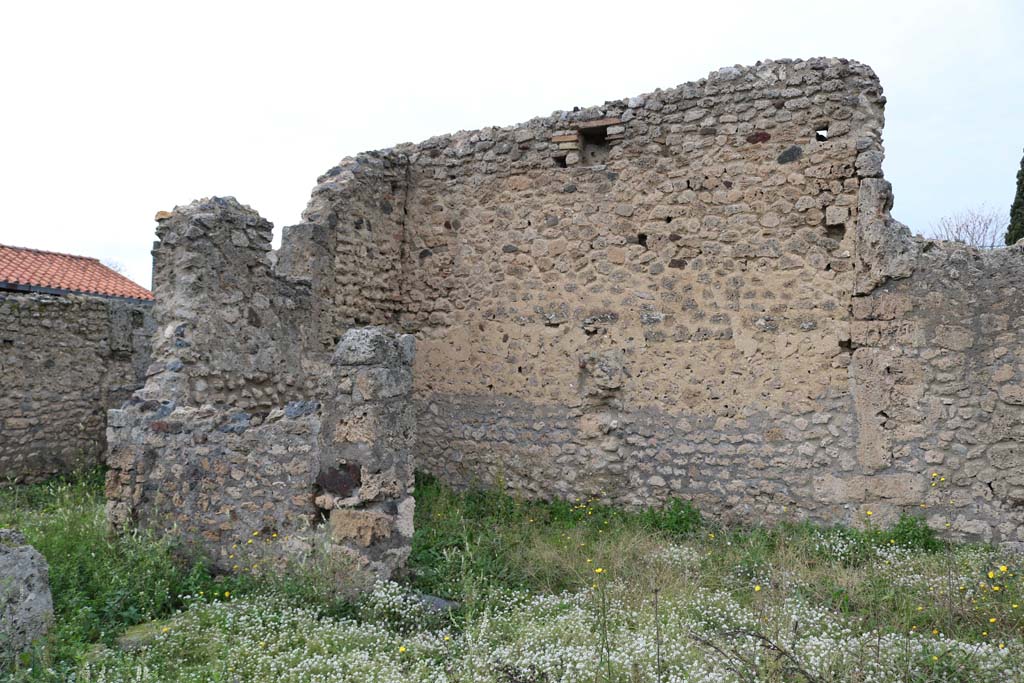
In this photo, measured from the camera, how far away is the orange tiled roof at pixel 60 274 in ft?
59.7

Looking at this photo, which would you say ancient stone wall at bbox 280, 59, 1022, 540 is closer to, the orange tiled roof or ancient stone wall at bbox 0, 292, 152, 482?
ancient stone wall at bbox 0, 292, 152, 482

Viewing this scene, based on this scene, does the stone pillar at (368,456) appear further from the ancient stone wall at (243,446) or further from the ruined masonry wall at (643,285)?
the ruined masonry wall at (643,285)

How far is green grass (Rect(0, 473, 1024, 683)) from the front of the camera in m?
4.13

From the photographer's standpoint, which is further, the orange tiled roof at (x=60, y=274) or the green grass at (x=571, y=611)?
the orange tiled roof at (x=60, y=274)

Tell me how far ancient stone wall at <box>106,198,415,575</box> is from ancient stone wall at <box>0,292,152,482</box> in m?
3.74

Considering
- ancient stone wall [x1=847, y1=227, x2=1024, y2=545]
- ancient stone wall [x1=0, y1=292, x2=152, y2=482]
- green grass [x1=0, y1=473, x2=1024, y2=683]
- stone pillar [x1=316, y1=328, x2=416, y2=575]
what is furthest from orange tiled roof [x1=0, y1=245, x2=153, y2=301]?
ancient stone wall [x1=847, y1=227, x2=1024, y2=545]

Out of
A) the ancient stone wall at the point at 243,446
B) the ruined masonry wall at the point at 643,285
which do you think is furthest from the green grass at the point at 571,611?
the ruined masonry wall at the point at 643,285

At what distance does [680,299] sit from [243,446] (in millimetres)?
4266

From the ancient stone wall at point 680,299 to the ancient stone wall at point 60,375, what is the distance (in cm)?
386

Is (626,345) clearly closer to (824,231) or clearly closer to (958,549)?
(824,231)

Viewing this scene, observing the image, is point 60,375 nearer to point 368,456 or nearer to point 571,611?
point 368,456

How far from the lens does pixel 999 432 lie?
20.9ft

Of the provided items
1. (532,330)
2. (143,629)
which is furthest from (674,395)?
(143,629)

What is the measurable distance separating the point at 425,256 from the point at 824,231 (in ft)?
14.5
